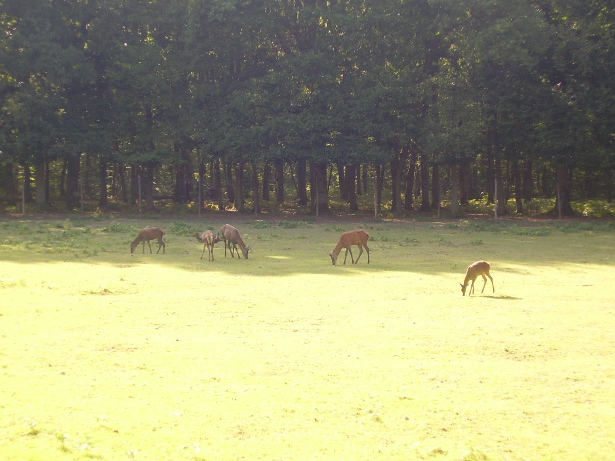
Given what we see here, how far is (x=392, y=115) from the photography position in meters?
41.2

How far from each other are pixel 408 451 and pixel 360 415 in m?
1.00

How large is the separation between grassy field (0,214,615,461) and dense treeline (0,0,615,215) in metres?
20.5

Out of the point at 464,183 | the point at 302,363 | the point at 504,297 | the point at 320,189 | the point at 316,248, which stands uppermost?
the point at 464,183

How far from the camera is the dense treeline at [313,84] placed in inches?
1480

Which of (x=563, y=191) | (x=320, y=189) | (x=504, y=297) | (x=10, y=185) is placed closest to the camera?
(x=504, y=297)

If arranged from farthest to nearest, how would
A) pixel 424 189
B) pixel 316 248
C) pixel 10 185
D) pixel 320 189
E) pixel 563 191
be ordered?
pixel 10 185, pixel 424 189, pixel 320 189, pixel 563 191, pixel 316 248

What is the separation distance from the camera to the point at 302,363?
31.0 ft

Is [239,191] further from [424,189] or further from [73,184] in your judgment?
[424,189]

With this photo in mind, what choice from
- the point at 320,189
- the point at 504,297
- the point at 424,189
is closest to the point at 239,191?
the point at 320,189

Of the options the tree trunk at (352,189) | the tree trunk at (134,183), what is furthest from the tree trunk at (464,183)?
the tree trunk at (134,183)

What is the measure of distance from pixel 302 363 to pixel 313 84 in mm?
34638

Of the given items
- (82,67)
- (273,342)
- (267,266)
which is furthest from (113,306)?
(82,67)

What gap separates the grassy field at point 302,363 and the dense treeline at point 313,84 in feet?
67.4

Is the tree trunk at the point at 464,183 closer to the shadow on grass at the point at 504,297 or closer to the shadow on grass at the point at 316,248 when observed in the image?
the shadow on grass at the point at 316,248
